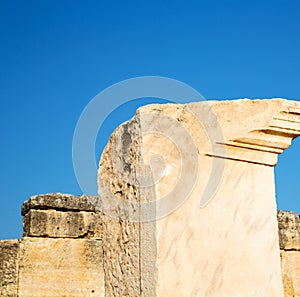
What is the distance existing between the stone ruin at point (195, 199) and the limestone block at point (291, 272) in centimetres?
449

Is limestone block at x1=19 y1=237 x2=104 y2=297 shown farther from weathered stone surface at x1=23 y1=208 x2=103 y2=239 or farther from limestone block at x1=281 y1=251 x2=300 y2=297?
limestone block at x1=281 y1=251 x2=300 y2=297

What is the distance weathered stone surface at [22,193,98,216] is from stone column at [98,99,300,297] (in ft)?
10.7

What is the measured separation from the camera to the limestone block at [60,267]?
6711 mm

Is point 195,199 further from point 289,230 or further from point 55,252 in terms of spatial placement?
point 289,230

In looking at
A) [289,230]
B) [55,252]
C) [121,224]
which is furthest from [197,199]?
[289,230]

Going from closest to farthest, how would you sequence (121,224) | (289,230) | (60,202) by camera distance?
1. (121,224)
2. (60,202)
3. (289,230)

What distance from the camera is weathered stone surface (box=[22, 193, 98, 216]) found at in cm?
686

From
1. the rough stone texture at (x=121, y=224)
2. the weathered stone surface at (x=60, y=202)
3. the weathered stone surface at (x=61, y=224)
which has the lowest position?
the rough stone texture at (x=121, y=224)

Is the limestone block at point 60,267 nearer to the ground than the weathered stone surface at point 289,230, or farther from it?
nearer to the ground

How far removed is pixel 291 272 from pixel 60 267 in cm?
291

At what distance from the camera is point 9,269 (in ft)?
21.9

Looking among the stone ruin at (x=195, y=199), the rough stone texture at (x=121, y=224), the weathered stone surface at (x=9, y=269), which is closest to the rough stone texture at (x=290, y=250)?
the weathered stone surface at (x=9, y=269)

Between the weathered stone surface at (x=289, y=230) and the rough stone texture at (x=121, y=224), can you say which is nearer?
the rough stone texture at (x=121, y=224)

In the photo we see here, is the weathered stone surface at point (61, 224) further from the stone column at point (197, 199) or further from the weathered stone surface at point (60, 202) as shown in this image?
the stone column at point (197, 199)
